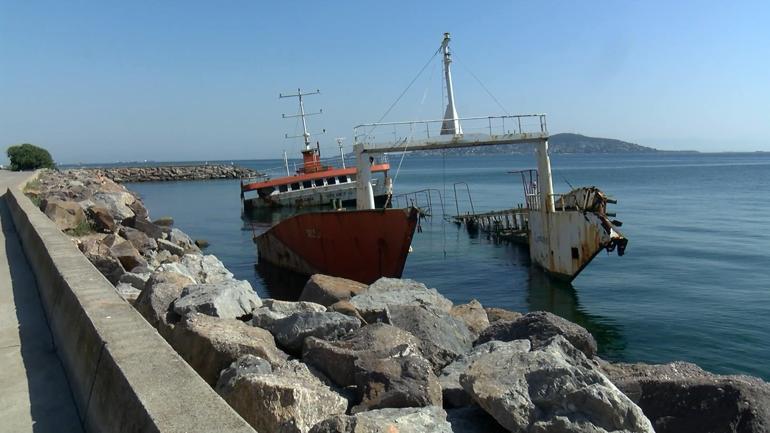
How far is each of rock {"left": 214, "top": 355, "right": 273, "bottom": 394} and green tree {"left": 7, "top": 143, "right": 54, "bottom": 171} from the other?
181 ft

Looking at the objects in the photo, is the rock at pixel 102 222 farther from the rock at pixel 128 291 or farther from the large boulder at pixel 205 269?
the rock at pixel 128 291

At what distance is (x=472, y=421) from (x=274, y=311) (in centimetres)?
310

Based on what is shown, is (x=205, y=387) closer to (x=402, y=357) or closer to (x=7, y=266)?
(x=402, y=357)

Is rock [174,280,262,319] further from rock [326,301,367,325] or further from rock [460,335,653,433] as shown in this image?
rock [460,335,653,433]

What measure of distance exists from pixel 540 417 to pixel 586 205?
13.5 meters

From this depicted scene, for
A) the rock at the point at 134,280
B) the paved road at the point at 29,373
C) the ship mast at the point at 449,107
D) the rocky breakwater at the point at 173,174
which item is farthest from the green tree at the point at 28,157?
the paved road at the point at 29,373

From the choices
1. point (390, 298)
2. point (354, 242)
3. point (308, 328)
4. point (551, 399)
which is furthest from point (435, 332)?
point (354, 242)

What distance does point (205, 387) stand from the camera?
3.31 m

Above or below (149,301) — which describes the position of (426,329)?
below

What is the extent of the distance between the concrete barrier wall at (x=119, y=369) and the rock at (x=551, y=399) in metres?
1.94

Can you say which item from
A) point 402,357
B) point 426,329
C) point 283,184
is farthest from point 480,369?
point 283,184

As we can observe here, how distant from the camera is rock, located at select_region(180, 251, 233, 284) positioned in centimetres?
1182

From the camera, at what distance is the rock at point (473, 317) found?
Answer: 8.12 meters

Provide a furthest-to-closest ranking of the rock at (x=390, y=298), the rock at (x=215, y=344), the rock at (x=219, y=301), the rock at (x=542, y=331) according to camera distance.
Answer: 1. the rock at (x=390, y=298)
2. the rock at (x=219, y=301)
3. the rock at (x=542, y=331)
4. the rock at (x=215, y=344)
